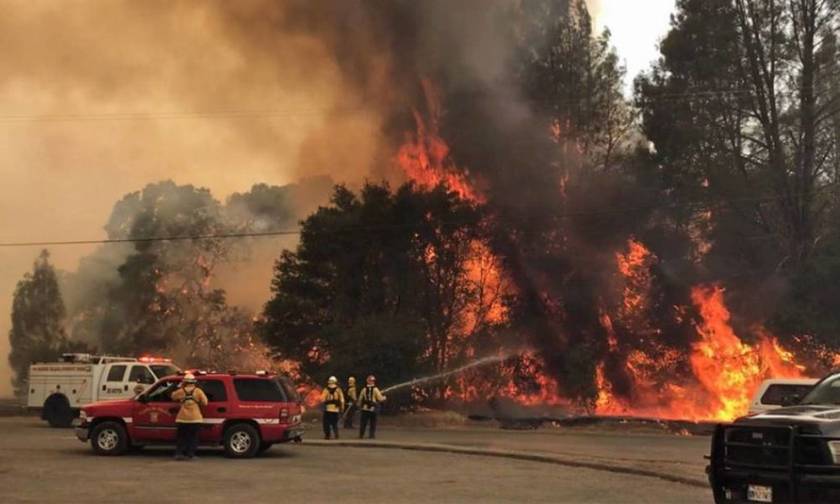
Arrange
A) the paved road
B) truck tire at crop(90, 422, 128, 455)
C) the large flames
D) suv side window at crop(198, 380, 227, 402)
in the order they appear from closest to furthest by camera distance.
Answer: the paved road, truck tire at crop(90, 422, 128, 455), suv side window at crop(198, 380, 227, 402), the large flames

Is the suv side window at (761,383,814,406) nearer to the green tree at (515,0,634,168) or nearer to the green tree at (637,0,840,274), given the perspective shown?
the green tree at (637,0,840,274)

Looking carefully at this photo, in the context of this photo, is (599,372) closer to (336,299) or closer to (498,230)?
(498,230)

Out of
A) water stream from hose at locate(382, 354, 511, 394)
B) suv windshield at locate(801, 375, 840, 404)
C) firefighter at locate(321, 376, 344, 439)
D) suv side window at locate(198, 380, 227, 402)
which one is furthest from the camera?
water stream from hose at locate(382, 354, 511, 394)

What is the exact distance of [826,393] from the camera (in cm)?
910

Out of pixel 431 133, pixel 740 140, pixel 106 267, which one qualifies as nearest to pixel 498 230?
pixel 431 133

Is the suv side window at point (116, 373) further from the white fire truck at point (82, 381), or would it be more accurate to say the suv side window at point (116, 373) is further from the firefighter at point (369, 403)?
the firefighter at point (369, 403)

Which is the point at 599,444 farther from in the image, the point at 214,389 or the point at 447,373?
the point at 447,373

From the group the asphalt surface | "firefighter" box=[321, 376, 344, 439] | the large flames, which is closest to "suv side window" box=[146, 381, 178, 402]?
the asphalt surface

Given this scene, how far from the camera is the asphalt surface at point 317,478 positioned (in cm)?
1099

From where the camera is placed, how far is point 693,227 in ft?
113

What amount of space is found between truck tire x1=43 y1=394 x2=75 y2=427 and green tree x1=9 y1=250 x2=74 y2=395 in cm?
6068

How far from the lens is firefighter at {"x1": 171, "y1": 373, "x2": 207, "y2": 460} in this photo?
15.4 m

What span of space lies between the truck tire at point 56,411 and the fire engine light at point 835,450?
23.0 meters

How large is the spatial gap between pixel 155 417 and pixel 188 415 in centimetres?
127
